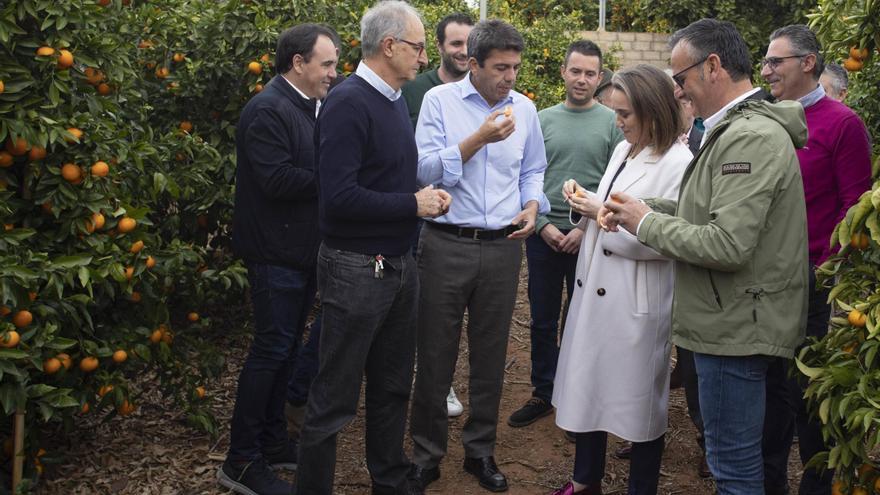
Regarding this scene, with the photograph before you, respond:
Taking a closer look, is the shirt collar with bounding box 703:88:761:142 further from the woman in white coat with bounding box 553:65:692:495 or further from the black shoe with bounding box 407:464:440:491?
the black shoe with bounding box 407:464:440:491

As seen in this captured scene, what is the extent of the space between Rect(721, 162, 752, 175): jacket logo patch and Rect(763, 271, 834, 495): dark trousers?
44.9 inches

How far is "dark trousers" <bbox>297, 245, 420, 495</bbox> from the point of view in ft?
12.5

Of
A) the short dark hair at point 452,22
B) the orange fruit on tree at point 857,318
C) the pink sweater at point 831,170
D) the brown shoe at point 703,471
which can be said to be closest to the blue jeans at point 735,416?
the orange fruit on tree at point 857,318

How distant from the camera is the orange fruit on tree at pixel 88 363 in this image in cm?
408

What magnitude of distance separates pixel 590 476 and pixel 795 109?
6.40 feet

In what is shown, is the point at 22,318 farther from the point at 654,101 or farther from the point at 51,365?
the point at 654,101

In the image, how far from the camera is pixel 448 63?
5.81m

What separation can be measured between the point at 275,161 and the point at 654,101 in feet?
5.91

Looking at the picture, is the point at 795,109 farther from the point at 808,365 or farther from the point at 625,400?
the point at 625,400

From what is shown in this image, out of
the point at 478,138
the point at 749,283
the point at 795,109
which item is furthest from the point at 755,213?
the point at 478,138

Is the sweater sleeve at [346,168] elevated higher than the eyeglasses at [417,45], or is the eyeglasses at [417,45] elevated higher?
the eyeglasses at [417,45]

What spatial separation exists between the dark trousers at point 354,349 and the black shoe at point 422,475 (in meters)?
0.50

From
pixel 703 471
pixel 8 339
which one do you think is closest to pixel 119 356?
pixel 8 339

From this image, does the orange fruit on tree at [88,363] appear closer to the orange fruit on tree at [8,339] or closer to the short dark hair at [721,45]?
the orange fruit on tree at [8,339]
